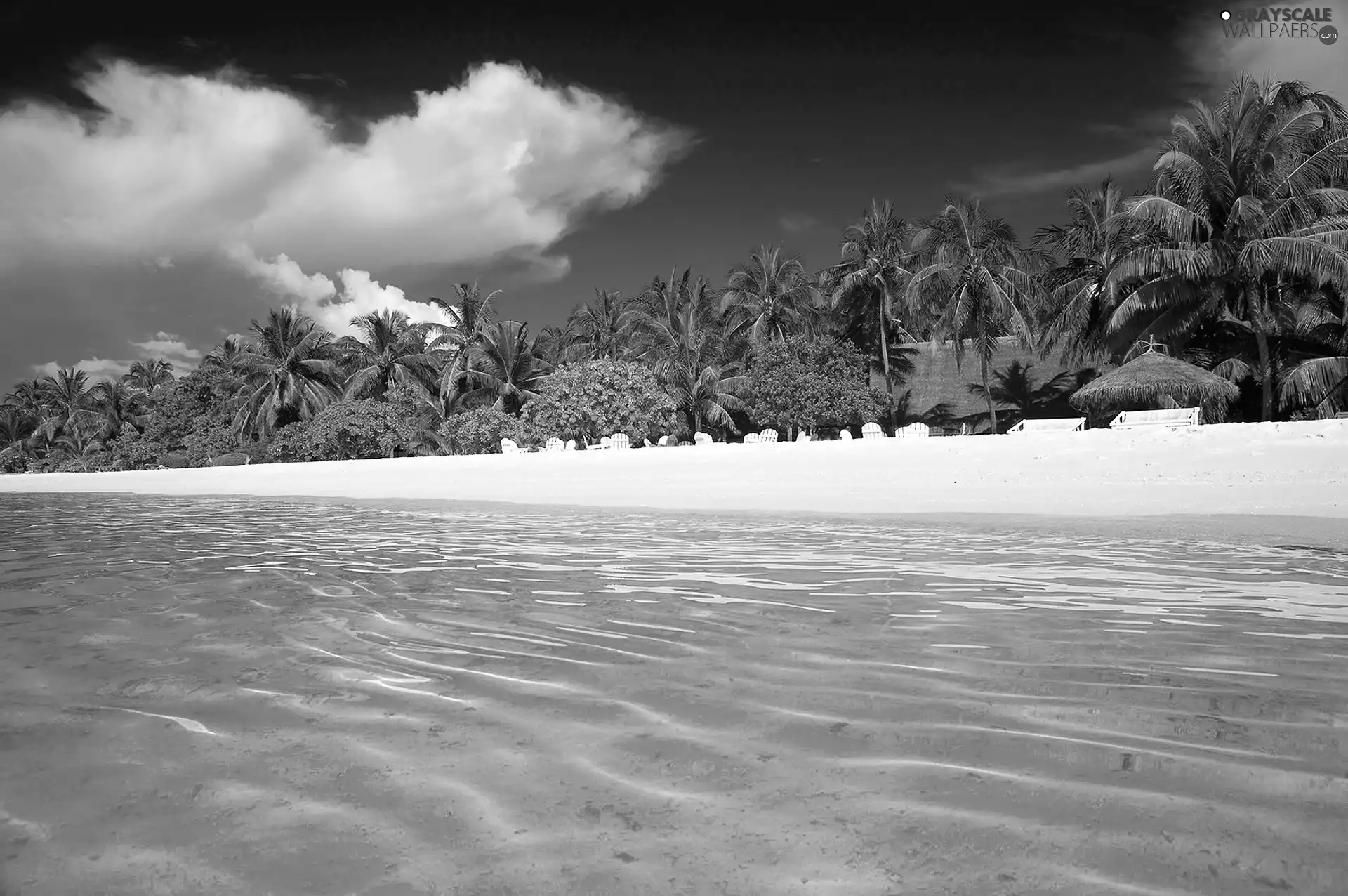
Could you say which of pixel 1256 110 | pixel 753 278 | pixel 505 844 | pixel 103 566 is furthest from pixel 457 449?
pixel 505 844

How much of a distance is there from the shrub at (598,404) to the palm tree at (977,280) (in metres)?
10.3

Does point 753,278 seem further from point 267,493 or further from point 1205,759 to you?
point 1205,759

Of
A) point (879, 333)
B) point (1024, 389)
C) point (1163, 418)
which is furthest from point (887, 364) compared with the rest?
point (1163, 418)

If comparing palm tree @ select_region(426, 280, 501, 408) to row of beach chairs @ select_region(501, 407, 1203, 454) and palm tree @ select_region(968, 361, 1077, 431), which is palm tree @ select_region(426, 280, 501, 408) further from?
palm tree @ select_region(968, 361, 1077, 431)

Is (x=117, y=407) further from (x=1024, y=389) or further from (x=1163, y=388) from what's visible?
(x=1163, y=388)

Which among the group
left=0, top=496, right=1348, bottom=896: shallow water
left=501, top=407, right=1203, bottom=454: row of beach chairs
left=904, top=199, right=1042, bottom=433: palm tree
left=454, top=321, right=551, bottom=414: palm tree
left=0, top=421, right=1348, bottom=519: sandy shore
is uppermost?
left=904, top=199, right=1042, bottom=433: palm tree

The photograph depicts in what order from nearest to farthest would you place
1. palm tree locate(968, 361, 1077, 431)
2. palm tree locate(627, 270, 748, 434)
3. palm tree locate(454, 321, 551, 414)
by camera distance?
palm tree locate(968, 361, 1077, 431)
palm tree locate(454, 321, 551, 414)
palm tree locate(627, 270, 748, 434)

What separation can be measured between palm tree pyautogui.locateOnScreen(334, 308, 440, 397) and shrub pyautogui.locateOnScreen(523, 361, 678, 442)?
10.5m

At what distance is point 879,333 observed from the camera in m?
33.6

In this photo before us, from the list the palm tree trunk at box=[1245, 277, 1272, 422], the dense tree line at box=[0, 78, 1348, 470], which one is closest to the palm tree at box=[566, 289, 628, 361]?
the dense tree line at box=[0, 78, 1348, 470]

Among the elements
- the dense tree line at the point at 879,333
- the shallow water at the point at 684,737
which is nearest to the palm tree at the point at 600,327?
the dense tree line at the point at 879,333

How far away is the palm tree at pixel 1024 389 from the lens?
100 feet

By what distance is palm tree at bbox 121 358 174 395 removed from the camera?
2157 inches

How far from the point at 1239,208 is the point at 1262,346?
3.59 m
